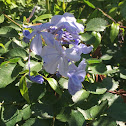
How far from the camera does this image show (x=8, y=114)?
0.88 meters

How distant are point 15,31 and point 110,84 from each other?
26.1 inches

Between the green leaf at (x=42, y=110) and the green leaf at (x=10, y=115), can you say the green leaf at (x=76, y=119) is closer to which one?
the green leaf at (x=42, y=110)

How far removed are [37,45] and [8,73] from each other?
0.19 metres

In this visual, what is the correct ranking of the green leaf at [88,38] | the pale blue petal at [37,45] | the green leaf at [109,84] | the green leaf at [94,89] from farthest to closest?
the green leaf at [109,84] < the green leaf at [88,38] < the green leaf at [94,89] < the pale blue petal at [37,45]

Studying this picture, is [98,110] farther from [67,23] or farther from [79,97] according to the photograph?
[67,23]

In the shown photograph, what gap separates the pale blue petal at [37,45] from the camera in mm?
663

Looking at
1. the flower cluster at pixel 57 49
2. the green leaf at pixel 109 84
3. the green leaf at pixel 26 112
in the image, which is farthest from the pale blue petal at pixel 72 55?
the green leaf at pixel 109 84

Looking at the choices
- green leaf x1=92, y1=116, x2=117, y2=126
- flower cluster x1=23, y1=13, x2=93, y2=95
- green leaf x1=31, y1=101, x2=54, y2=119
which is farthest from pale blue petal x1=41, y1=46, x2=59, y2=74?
green leaf x1=92, y1=116, x2=117, y2=126

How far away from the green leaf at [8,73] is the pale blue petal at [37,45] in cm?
16

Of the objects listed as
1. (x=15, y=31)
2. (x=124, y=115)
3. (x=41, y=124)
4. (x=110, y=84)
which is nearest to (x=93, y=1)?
(x=110, y=84)

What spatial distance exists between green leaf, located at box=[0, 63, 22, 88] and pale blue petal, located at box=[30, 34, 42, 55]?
16 cm

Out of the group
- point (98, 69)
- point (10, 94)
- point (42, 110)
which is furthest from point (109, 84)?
point (10, 94)

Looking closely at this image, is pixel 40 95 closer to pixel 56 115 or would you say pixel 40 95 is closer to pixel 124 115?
pixel 56 115

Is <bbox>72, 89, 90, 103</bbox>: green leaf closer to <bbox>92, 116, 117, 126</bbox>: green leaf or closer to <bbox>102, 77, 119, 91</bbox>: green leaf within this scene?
<bbox>92, 116, 117, 126</bbox>: green leaf
